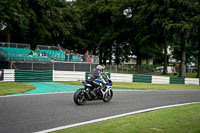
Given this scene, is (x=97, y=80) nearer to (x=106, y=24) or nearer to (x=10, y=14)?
(x=10, y=14)

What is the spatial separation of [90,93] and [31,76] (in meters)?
12.2

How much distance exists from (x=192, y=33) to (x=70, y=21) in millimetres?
20061

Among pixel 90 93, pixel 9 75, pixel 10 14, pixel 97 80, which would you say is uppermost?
pixel 10 14

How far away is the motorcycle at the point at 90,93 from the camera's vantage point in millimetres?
9789

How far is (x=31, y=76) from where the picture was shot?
69.4ft

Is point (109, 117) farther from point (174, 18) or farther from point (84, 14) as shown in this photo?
point (84, 14)

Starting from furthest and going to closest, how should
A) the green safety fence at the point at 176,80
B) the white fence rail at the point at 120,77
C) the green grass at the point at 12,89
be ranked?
1. the green safety fence at the point at 176,80
2. the white fence rail at the point at 120,77
3. the green grass at the point at 12,89

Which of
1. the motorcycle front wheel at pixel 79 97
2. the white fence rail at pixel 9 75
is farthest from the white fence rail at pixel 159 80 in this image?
the motorcycle front wheel at pixel 79 97

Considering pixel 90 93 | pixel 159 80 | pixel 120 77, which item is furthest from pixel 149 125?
pixel 159 80

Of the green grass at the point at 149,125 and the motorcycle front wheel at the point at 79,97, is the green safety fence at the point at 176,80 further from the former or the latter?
the green grass at the point at 149,125

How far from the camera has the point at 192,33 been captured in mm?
31469

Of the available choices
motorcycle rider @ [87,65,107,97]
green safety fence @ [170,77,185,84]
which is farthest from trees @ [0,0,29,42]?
motorcycle rider @ [87,65,107,97]

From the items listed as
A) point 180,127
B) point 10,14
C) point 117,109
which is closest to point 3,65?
point 10,14

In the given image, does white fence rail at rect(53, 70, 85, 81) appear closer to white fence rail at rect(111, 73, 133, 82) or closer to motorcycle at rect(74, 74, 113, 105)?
white fence rail at rect(111, 73, 133, 82)
